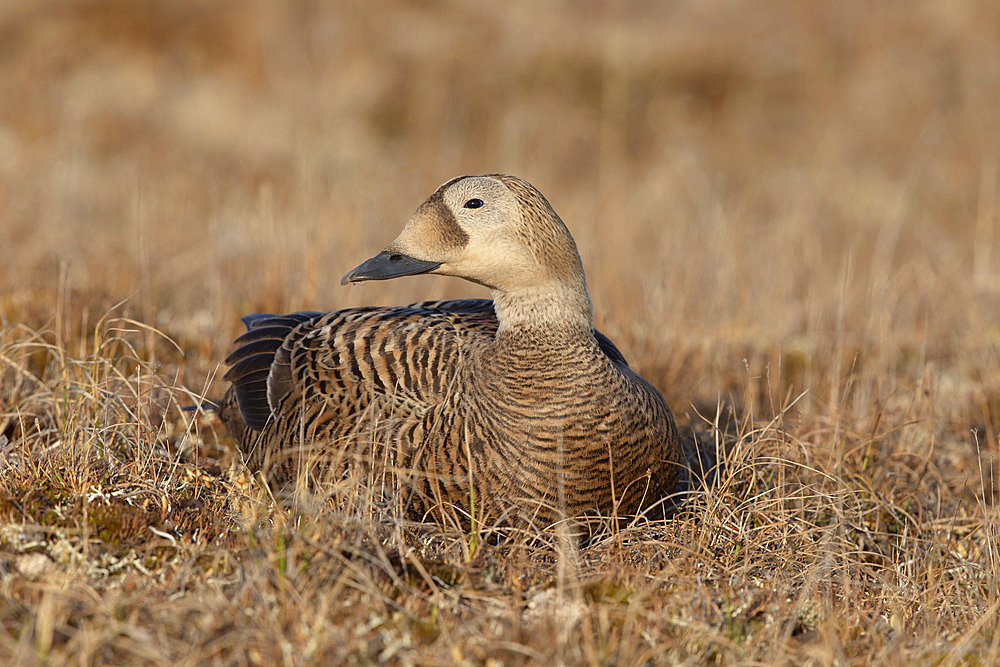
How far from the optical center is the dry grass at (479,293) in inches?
99.6

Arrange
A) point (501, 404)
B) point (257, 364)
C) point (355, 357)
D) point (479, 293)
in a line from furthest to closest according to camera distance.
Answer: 1. point (479, 293)
2. point (257, 364)
3. point (355, 357)
4. point (501, 404)

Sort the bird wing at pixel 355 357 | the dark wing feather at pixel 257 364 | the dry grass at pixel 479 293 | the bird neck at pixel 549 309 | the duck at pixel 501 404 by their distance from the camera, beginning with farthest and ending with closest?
the dark wing feather at pixel 257 364 → the bird wing at pixel 355 357 → the bird neck at pixel 549 309 → the duck at pixel 501 404 → the dry grass at pixel 479 293

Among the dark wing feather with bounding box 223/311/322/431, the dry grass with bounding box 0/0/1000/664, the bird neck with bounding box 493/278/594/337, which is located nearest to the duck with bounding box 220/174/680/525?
the bird neck with bounding box 493/278/594/337

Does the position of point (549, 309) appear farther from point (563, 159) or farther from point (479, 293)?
point (563, 159)

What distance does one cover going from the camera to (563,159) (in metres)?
13.1

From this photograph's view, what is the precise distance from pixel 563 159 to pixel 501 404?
33.8 ft

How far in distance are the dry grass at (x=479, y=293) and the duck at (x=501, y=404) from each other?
0.18 meters

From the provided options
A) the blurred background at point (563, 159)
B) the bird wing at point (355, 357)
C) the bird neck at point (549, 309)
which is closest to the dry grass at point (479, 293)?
the blurred background at point (563, 159)

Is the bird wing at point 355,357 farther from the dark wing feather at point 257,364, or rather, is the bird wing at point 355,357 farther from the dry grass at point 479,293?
the dry grass at point 479,293

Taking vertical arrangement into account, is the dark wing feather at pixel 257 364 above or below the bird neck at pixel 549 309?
below

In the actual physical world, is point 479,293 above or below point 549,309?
below

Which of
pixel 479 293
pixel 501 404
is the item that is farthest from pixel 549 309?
pixel 479 293

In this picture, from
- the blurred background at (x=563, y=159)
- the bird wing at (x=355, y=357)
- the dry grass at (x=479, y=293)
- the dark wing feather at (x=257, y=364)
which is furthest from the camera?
the blurred background at (x=563, y=159)

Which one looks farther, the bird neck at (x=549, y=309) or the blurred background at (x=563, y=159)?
the blurred background at (x=563, y=159)
